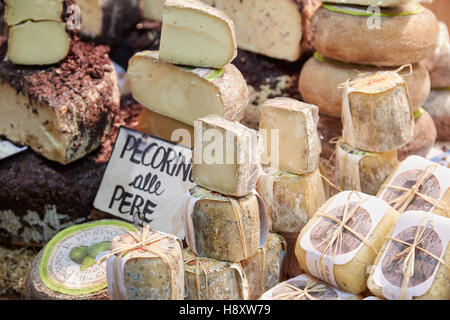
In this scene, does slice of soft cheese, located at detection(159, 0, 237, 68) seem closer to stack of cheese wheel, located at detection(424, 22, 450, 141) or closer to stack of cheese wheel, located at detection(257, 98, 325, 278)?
stack of cheese wheel, located at detection(257, 98, 325, 278)

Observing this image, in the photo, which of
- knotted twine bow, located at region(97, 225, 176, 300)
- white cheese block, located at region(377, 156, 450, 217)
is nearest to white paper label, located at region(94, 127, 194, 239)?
knotted twine bow, located at region(97, 225, 176, 300)

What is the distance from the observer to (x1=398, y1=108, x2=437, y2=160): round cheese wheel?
91.3 inches

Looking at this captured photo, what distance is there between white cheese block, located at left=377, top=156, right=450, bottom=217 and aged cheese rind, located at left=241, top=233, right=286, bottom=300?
385 millimetres

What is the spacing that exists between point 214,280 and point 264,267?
21 cm

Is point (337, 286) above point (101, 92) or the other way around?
the other way around

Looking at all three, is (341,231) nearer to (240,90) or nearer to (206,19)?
(240,90)

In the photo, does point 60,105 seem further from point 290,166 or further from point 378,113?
point 378,113

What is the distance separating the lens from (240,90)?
2027 mm

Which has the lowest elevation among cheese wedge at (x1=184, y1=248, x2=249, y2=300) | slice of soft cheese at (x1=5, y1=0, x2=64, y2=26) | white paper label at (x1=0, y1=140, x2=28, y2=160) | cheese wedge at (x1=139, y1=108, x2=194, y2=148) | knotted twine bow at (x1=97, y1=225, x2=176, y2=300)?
white paper label at (x1=0, y1=140, x2=28, y2=160)

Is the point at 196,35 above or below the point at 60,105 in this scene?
above

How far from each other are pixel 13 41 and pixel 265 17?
1053 mm

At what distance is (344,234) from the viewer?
160 centimetres

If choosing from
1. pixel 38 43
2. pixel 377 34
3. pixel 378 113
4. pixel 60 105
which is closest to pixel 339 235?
pixel 378 113

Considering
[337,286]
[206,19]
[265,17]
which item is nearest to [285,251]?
[337,286]
